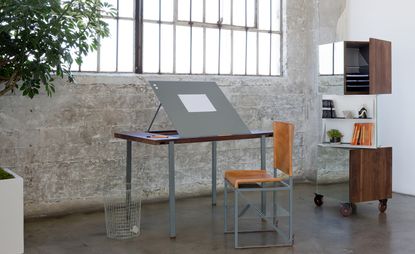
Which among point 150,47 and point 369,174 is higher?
point 150,47

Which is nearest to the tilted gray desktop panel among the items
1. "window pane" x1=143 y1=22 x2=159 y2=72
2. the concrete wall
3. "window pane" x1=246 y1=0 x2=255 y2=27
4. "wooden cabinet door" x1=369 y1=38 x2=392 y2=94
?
"window pane" x1=143 y1=22 x2=159 y2=72

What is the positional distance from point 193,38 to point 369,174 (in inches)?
104

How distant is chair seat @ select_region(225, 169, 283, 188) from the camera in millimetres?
4266

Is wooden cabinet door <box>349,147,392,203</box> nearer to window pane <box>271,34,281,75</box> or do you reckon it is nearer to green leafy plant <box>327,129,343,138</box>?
green leafy plant <box>327,129,343,138</box>

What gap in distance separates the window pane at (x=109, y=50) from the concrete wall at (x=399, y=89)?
325 cm

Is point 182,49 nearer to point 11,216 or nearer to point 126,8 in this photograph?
point 126,8

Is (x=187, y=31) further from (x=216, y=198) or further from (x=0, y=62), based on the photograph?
(x=0, y=62)

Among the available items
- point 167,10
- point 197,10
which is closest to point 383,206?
point 197,10

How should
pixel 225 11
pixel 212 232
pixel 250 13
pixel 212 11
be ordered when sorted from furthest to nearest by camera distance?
pixel 250 13
pixel 225 11
pixel 212 11
pixel 212 232

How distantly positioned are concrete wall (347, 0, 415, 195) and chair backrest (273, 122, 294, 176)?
244 centimetres

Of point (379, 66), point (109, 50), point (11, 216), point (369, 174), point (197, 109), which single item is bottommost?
point (11, 216)

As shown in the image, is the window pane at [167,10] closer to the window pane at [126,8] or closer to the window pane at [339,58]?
the window pane at [126,8]

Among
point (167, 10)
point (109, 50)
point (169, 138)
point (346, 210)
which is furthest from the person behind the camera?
point (167, 10)

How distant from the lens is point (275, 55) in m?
7.22
